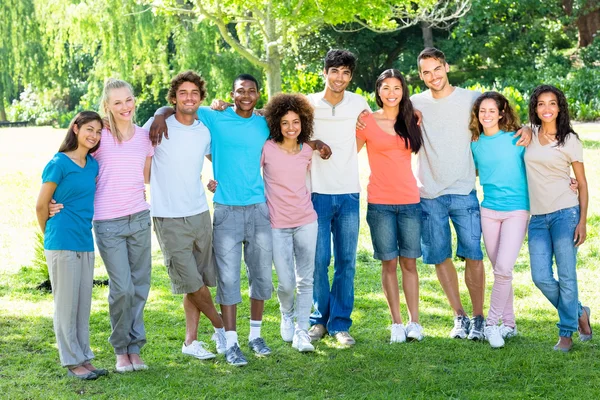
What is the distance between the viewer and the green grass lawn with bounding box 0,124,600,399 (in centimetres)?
483

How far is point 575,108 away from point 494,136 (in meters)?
14.3

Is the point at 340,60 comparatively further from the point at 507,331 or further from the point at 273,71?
the point at 273,71

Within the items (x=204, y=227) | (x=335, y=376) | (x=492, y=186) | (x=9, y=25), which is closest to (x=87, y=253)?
(x=204, y=227)

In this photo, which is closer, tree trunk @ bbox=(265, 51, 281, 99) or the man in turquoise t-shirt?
the man in turquoise t-shirt

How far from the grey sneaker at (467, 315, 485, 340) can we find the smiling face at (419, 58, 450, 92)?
1.57 meters

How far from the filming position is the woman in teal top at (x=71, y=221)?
4.86m

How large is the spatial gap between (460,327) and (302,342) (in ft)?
3.65

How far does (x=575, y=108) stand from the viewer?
18.9 m

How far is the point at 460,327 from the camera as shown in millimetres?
5766

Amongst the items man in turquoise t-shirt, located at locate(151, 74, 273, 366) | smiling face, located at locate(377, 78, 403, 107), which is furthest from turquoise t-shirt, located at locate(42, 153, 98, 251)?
smiling face, located at locate(377, 78, 403, 107)

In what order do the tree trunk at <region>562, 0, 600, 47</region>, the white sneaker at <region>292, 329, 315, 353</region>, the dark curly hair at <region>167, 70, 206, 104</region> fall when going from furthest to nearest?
the tree trunk at <region>562, 0, 600, 47</region>
the white sneaker at <region>292, 329, 315, 353</region>
the dark curly hair at <region>167, 70, 206, 104</region>

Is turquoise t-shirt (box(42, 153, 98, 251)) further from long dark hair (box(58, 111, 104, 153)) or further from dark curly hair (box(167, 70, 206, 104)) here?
dark curly hair (box(167, 70, 206, 104))

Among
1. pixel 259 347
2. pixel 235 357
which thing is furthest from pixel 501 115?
pixel 235 357

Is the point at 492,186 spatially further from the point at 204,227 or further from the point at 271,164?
the point at 204,227
